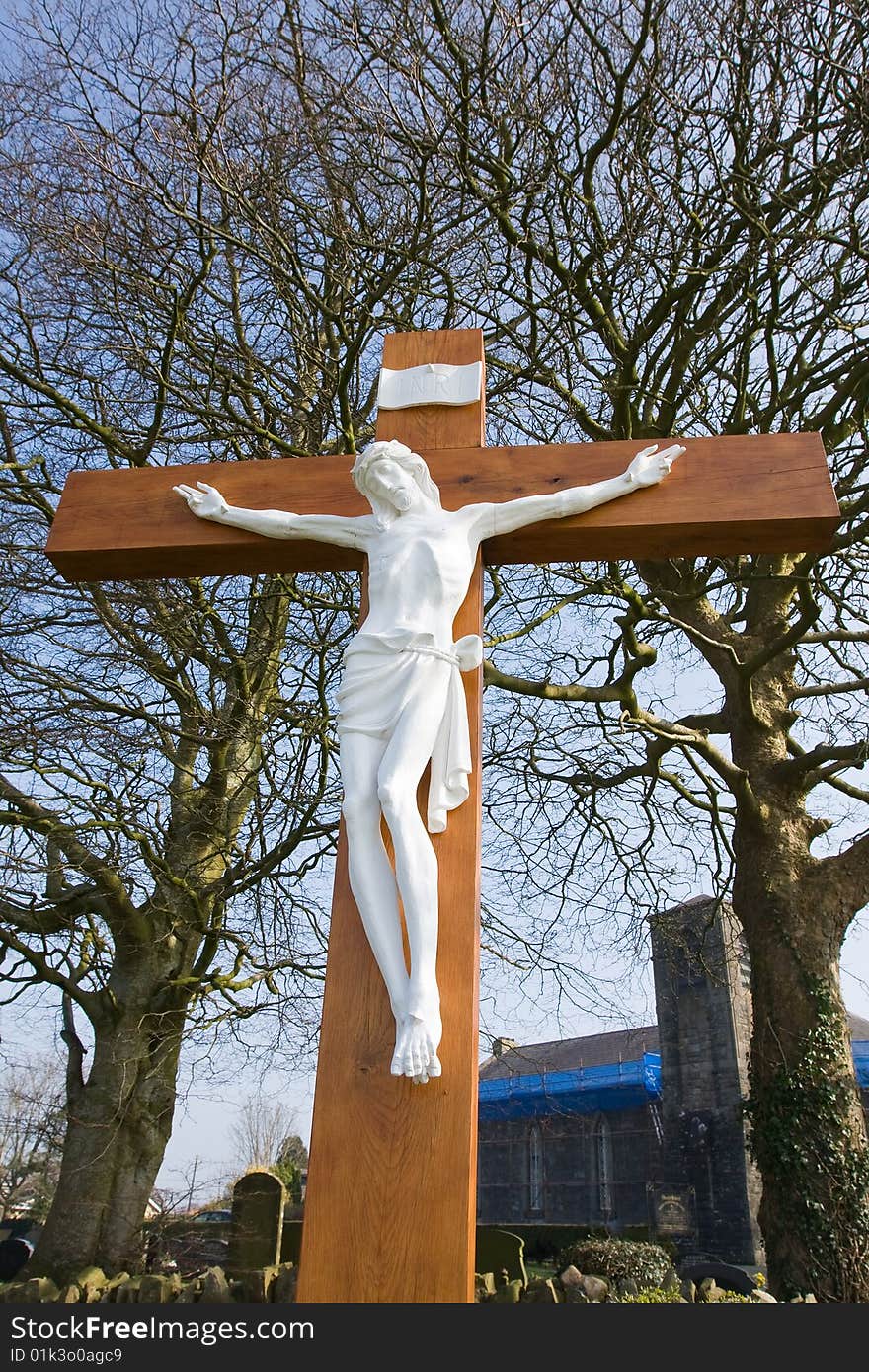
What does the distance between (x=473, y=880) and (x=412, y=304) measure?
5.76m

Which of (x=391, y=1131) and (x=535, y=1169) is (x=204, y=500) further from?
(x=535, y=1169)

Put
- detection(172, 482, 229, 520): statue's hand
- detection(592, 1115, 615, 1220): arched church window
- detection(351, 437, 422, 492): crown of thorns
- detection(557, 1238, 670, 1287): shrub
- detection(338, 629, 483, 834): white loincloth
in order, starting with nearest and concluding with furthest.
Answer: detection(338, 629, 483, 834): white loincloth → detection(351, 437, 422, 492): crown of thorns → detection(172, 482, 229, 520): statue's hand → detection(557, 1238, 670, 1287): shrub → detection(592, 1115, 615, 1220): arched church window

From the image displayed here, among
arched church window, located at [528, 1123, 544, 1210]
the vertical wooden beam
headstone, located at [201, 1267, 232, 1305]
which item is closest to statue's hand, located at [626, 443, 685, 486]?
the vertical wooden beam

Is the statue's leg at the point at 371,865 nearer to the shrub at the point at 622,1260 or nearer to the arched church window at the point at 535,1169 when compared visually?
the shrub at the point at 622,1260

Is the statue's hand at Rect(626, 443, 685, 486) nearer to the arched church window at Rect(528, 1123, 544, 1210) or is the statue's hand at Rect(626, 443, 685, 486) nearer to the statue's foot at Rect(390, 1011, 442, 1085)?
the statue's foot at Rect(390, 1011, 442, 1085)

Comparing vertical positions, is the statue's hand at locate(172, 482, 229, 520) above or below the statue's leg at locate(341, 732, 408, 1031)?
above

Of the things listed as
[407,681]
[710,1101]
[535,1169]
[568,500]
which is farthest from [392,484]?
[535,1169]

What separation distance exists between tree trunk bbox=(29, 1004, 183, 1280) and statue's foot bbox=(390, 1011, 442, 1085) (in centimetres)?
530

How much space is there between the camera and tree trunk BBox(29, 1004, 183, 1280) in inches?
286

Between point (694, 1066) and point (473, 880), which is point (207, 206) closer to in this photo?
point (473, 880)

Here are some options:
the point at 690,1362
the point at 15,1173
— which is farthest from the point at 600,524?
the point at 15,1173

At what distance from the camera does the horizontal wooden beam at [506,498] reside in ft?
10.6

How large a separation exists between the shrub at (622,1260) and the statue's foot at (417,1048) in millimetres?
7943

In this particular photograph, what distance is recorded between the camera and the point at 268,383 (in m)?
7.51
